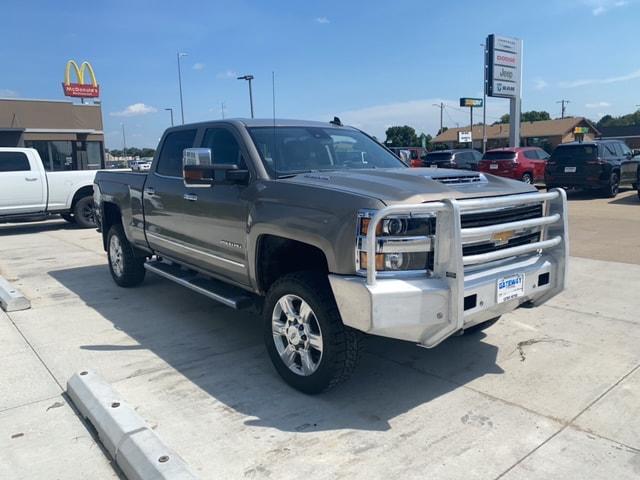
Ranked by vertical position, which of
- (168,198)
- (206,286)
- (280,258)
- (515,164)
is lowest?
(206,286)

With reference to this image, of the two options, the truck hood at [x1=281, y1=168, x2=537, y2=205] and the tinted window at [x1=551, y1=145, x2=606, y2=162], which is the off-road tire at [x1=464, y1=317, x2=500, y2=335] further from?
the tinted window at [x1=551, y1=145, x2=606, y2=162]

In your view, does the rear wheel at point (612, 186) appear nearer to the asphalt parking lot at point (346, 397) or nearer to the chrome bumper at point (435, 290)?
the asphalt parking lot at point (346, 397)

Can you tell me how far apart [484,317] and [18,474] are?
2872mm

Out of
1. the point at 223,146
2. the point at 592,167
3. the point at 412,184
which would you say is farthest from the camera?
the point at 592,167

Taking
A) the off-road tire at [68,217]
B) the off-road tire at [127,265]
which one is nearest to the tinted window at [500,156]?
the off-road tire at [68,217]

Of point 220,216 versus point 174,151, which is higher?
point 174,151

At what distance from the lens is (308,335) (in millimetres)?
3643

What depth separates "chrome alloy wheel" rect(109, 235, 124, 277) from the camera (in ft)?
22.4

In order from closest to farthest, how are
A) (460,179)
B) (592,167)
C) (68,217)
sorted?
(460,179)
(68,217)
(592,167)

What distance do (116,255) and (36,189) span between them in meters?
6.97

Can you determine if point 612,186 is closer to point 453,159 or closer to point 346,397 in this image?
point 453,159

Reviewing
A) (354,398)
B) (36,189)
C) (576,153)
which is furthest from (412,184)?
(576,153)

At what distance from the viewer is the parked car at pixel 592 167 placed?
16.5 m

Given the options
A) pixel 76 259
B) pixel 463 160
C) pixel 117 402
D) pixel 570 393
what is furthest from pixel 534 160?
pixel 117 402
